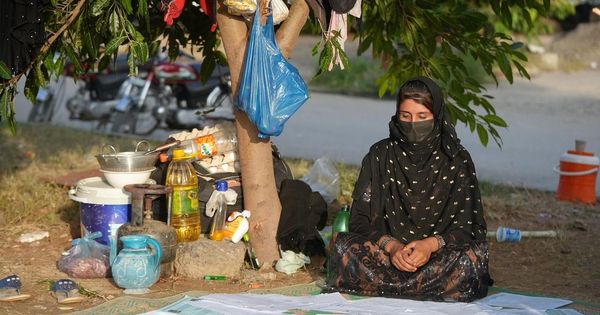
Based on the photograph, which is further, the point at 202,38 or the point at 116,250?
the point at 202,38

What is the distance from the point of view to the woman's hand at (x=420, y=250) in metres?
4.55

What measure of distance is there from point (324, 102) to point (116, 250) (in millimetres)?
9201

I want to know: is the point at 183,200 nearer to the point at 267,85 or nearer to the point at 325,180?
the point at 267,85

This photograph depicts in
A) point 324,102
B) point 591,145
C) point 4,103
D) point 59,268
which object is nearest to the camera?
point 4,103

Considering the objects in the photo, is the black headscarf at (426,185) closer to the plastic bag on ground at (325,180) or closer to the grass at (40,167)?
the plastic bag on ground at (325,180)

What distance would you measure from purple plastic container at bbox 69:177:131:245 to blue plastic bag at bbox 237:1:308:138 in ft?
3.02

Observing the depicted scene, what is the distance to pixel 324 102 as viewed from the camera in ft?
45.8

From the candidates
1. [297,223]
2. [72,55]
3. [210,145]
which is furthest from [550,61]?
[72,55]

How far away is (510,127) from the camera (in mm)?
11930

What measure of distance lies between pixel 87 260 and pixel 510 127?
25.8 ft

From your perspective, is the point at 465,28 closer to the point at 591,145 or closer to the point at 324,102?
the point at 591,145

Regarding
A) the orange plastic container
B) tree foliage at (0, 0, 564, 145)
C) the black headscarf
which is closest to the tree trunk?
tree foliage at (0, 0, 564, 145)

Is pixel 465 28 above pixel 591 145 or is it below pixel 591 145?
above

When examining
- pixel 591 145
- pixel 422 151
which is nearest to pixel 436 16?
pixel 422 151
